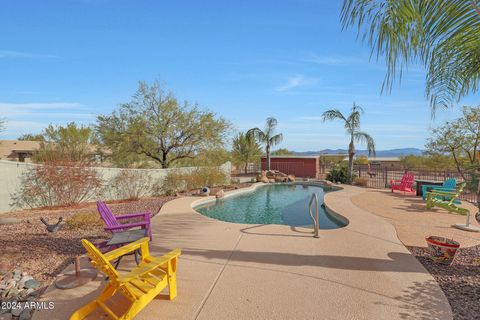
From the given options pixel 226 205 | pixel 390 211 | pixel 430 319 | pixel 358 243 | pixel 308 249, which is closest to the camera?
pixel 430 319

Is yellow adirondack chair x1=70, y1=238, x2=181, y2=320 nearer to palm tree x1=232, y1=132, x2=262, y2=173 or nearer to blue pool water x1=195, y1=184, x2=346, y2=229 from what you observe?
blue pool water x1=195, y1=184, x2=346, y2=229

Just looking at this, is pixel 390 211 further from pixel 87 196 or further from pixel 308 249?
pixel 87 196

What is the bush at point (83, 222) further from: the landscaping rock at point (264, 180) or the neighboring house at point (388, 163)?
the neighboring house at point (388, 163)

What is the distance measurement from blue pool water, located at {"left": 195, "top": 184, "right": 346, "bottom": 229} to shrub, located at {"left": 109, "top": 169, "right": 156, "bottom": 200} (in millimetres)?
3239

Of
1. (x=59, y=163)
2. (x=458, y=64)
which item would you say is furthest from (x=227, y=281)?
(x=59, y=163)

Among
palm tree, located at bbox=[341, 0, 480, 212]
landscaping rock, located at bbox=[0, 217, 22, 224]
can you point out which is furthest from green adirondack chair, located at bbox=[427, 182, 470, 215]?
landscaping rock, located at bbox=[0, 217, 22, 224]

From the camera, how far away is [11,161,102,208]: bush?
8602 millimetres

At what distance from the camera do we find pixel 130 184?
36.8 feet

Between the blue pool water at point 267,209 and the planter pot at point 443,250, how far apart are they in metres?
3.37

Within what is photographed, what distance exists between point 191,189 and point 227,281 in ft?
34.4

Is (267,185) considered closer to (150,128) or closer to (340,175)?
(340,175)

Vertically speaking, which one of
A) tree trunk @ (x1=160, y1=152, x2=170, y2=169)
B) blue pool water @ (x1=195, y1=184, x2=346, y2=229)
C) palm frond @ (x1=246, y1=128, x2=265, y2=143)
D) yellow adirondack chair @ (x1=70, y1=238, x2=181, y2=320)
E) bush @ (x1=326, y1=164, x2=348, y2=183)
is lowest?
blue pool water @ (x1=195, y1=184, x2=346, y2=229)

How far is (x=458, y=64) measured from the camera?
364 centimetres

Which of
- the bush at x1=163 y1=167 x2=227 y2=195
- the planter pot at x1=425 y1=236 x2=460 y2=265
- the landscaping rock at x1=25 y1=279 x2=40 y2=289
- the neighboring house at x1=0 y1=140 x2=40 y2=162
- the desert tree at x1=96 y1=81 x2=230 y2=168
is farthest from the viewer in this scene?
the neighboring house at x1=0 y1=140 x2=40 y2=162
